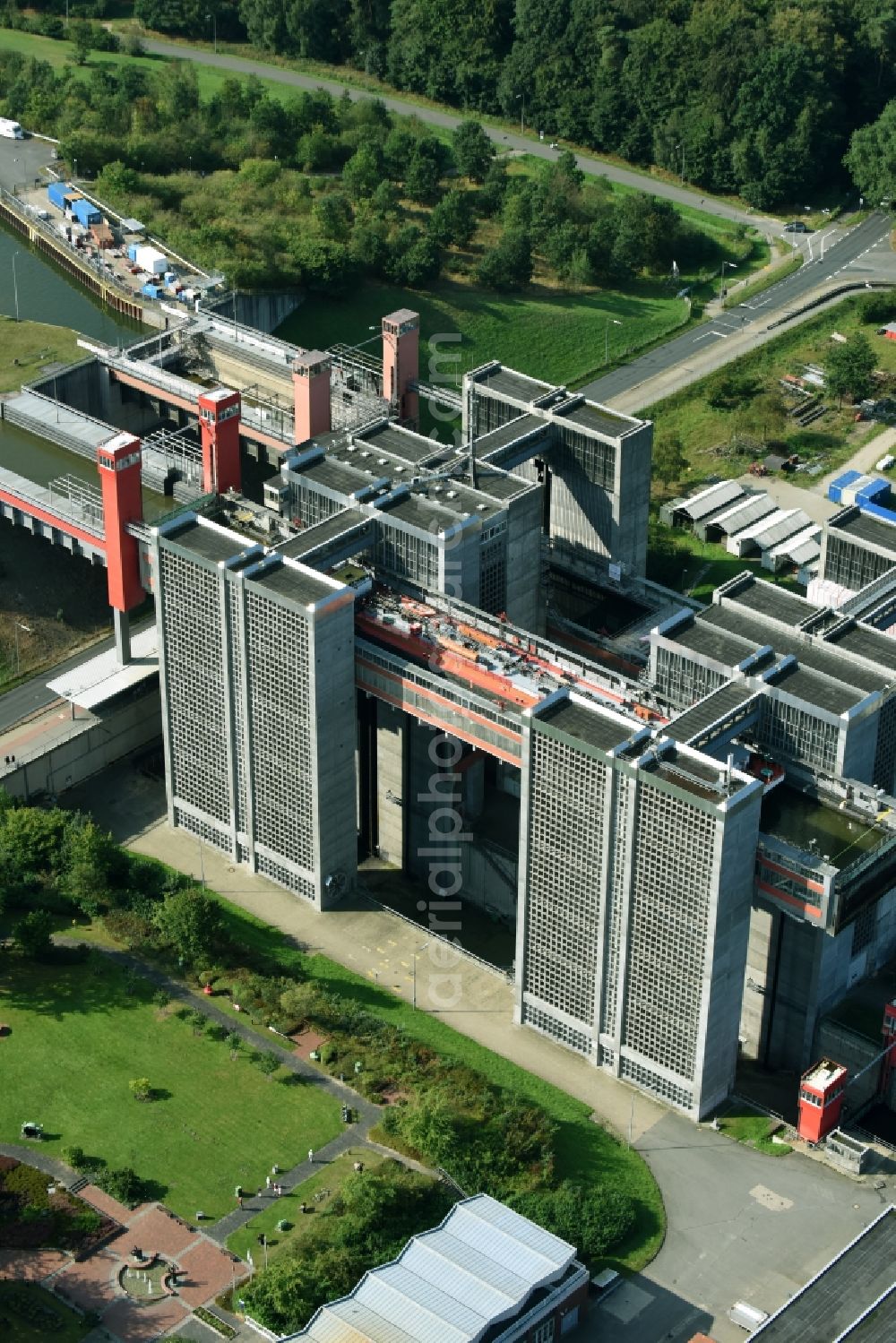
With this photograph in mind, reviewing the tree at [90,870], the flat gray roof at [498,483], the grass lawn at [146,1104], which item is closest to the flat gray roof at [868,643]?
the flat gray roof at [498,483]

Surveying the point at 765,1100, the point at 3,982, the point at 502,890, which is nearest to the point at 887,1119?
the point at 765,1100

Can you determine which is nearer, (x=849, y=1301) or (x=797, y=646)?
(x=849, y=1301)

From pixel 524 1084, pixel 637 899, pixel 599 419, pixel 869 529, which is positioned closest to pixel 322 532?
pixel 599 419

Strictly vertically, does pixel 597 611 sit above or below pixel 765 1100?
above

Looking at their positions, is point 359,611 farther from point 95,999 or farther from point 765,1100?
point 765,1100

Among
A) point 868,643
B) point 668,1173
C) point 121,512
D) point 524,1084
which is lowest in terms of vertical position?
point 668,1173

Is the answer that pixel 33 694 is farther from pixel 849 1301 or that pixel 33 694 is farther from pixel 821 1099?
pixel 849 1301

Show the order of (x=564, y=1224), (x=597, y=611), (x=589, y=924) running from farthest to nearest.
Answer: (x=597, y=611) → (x=589, y=924) → (x=564, y=1224)
